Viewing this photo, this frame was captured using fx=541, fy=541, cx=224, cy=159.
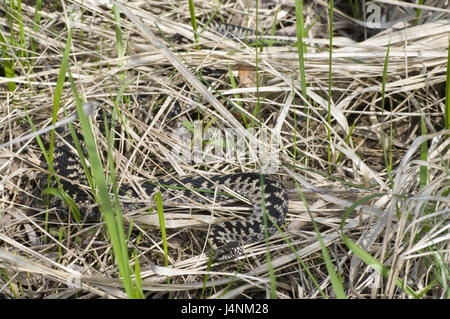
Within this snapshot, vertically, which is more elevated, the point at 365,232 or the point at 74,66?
the point at 74,66

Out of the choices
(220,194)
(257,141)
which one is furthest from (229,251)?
(257,141)

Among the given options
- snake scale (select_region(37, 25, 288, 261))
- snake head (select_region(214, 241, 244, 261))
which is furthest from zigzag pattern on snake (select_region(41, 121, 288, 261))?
snake head (select_region(214, 241, 244, 261))

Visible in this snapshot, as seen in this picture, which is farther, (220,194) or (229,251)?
(220,194)

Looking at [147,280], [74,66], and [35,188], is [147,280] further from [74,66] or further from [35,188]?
[74,66]

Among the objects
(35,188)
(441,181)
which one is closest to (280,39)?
(441,181)

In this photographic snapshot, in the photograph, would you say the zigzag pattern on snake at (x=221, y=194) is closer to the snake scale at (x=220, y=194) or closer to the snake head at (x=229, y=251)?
the snake scale at (x=220, y=194)

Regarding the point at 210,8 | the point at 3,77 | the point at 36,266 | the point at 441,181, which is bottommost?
the point at 36,266

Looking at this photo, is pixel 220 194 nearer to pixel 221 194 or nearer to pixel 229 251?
pixel 221 194

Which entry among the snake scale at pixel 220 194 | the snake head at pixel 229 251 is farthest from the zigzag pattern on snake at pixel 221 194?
the snake head at pixel 229 251
